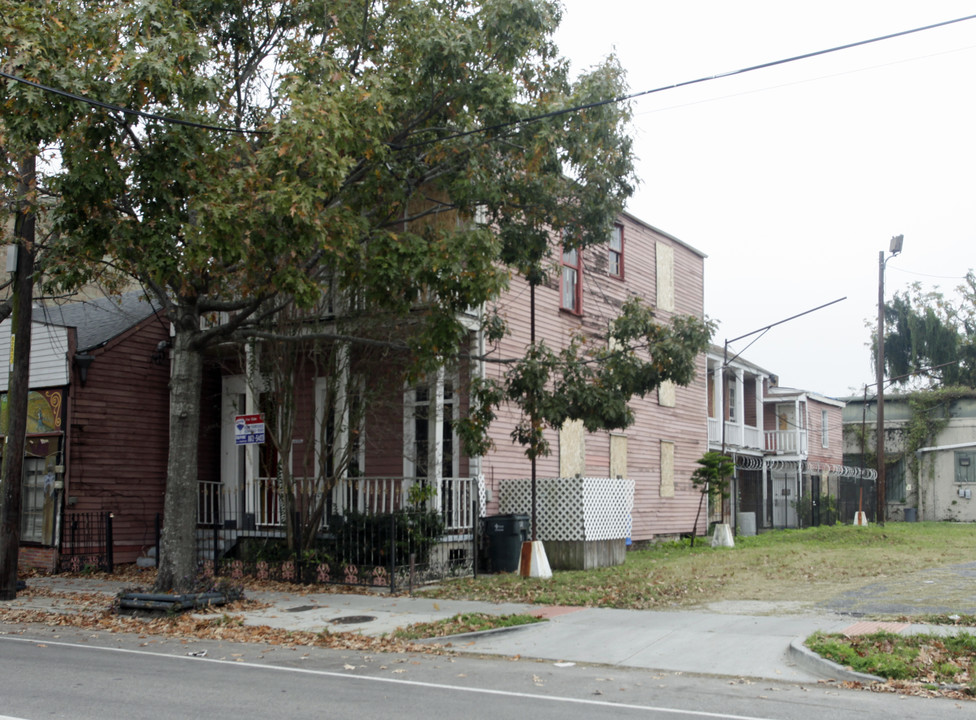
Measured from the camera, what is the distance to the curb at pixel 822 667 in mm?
8586

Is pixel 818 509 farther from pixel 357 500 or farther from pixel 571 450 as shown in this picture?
pixel 357 500

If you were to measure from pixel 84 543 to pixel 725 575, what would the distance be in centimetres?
1217

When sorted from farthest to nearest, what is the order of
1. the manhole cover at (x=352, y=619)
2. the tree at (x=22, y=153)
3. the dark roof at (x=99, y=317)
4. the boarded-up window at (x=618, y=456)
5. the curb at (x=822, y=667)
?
1. the boarded-up window at (x=618, y=456)
2. the dark roof at (x=99, y=317)
3. the manhole cover at (x=352, y=619)
4. the tree at (x=22, y=153)
5. the curb at (x=822, y=667)

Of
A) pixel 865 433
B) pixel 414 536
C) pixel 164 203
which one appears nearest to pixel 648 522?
pixel 414 536

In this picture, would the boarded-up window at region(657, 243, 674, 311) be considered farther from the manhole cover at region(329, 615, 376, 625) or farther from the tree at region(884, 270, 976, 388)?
the tree at region(884, 270, 976, 388)

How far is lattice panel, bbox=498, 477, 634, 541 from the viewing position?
18.2 meters

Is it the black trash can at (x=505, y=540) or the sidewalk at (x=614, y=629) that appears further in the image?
the black trash can at (x=505, y=540)

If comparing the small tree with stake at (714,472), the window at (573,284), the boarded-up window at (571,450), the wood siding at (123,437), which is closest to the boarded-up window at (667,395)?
the small tree with stake at (714,472)

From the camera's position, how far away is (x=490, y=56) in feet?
44.1

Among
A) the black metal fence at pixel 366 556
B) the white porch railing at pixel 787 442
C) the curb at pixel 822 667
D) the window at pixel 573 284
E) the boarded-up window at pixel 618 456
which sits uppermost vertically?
the window at pixel 573 284

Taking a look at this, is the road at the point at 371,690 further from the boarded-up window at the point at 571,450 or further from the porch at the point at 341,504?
the boarded-up window at the point at 571,450

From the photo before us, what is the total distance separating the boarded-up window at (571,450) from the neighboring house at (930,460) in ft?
83.0

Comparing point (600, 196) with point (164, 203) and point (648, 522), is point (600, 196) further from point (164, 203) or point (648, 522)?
point (648, 522)

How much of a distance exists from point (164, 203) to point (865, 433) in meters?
40.6
